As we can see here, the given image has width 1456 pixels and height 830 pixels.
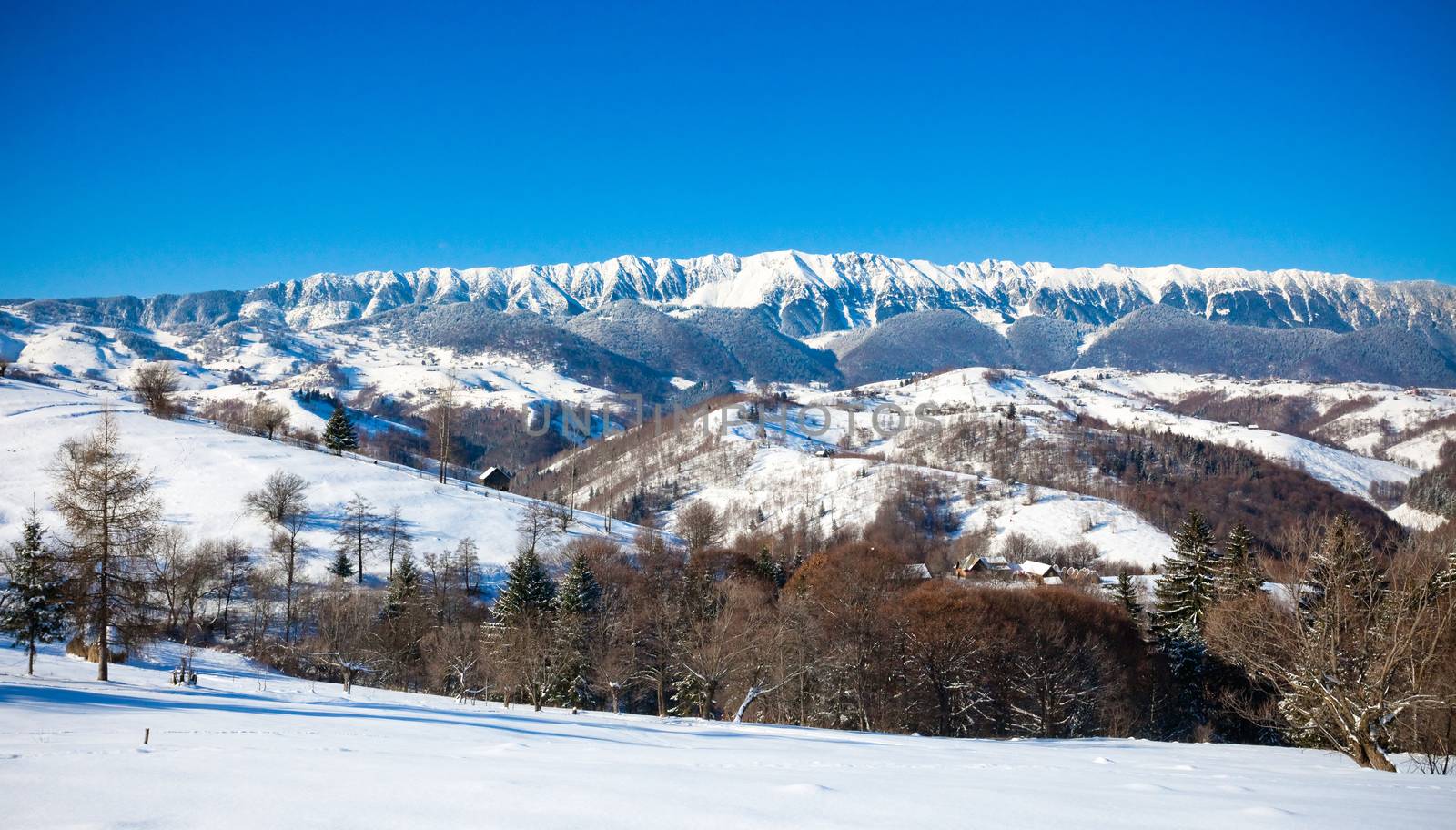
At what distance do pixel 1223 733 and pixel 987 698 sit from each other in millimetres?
20080

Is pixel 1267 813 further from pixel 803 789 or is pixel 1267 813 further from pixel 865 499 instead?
pixel 865 499

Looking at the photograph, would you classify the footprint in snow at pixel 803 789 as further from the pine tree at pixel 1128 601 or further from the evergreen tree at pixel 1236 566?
the pine tree at pixel 1128 601

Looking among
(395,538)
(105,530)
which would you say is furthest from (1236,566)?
(395,538)

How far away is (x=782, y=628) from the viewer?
37031 millimetres

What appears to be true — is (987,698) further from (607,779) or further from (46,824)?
(46,824)

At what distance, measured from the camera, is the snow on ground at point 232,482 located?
6494cm

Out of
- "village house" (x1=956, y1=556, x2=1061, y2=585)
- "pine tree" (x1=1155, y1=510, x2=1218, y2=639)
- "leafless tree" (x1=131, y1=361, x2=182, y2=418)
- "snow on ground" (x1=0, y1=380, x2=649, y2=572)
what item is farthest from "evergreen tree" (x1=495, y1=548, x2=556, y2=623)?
"leafless tree" (x1=131, y1=361, x2=182, y2=418)

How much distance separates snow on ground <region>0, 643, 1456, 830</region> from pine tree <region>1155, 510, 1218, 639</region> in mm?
33365

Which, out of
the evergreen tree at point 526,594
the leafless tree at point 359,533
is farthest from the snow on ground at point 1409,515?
the leafless tree at point 359,533

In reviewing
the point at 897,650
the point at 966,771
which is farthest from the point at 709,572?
the point at 966,771

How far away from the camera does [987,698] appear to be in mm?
39031

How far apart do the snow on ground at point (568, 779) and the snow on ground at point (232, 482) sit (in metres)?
52.4

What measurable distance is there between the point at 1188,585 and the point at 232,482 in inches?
3133

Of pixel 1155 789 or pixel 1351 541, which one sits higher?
pixel 1351 541
